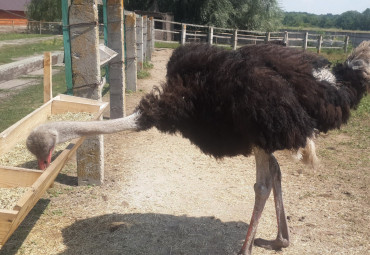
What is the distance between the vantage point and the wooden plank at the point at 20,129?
10.2ft

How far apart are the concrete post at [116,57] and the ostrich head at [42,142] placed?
3130 mm

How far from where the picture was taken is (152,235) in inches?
132

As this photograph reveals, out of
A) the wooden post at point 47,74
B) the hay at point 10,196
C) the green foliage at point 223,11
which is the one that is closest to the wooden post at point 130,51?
the wooden post at point 47,74

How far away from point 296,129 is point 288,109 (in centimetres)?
14

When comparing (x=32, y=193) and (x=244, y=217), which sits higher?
(x=32, y=193)

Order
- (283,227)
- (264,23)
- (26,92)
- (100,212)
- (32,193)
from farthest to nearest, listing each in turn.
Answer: (264,23)
(26,92)
(100,212)
(283,227)
(32,193)

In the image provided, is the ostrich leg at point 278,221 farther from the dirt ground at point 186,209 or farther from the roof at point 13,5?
the roof at point 13,5

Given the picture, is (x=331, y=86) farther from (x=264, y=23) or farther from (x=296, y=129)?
(x=264, y=23)

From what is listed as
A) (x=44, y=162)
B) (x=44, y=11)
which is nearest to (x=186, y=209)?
(x=44, y=162)

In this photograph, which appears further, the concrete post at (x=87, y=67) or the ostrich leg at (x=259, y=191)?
the concrete post at (x=87, y=67)

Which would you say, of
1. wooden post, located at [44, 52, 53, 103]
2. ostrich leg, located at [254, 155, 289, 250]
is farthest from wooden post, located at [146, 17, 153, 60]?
ostrich leg, located at [254, 155, 289, 250]

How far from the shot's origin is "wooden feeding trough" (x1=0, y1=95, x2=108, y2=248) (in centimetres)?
216

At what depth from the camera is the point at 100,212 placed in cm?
361

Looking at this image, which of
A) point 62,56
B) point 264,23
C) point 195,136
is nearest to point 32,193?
point 195,136
